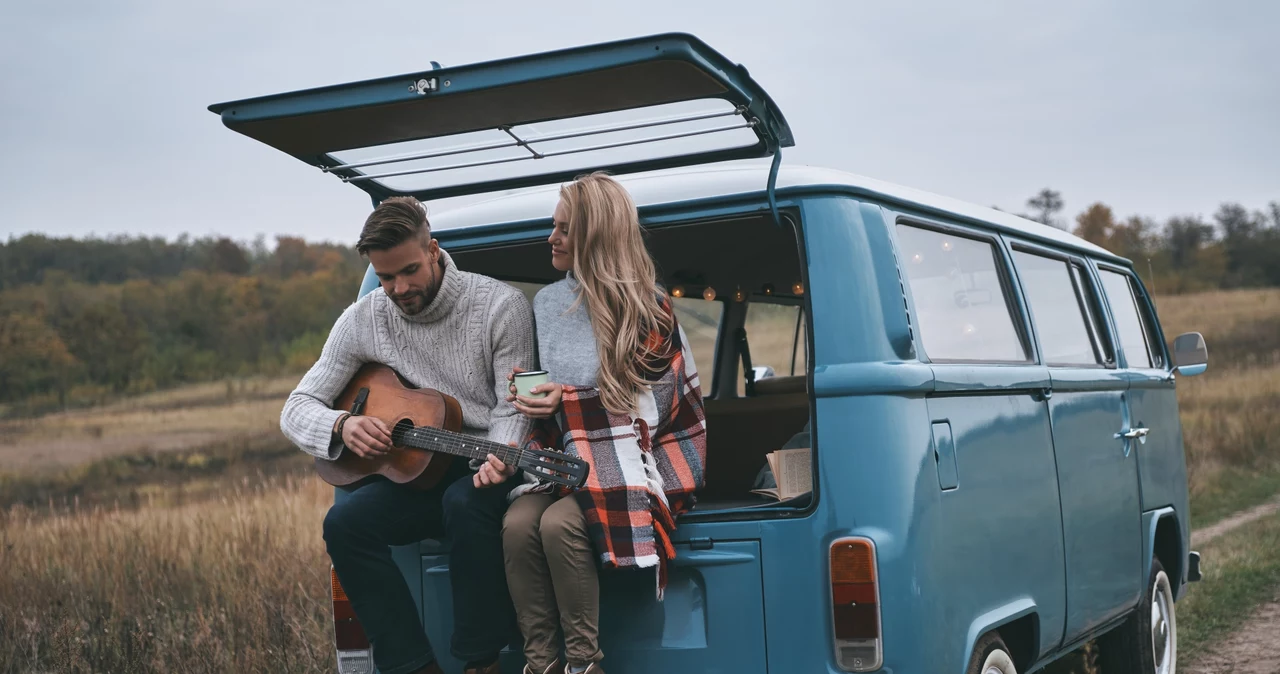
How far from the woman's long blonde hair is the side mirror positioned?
3.80 meters

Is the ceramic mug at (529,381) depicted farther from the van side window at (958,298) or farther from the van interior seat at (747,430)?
the van interior seat at (747,430)

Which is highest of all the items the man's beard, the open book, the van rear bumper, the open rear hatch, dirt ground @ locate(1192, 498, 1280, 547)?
the open rear hatch

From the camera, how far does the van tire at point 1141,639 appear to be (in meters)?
5.52

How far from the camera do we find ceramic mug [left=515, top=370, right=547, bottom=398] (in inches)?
137

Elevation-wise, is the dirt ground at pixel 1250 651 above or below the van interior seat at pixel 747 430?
below

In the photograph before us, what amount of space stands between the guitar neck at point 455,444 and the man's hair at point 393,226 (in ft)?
1.83

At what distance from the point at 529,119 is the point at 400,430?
3.25 feet

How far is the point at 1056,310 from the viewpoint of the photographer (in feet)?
16.6

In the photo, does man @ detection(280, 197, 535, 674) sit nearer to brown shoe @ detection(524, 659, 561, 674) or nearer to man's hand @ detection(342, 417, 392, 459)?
man's hand @ detection(342, 417, 392, 459)

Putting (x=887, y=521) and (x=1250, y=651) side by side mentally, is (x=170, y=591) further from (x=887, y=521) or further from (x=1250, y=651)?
(x=1250, y=651)

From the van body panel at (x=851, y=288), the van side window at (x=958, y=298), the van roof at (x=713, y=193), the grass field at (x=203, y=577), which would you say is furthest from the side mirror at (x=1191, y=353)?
the van body panel at (x=851, y=288)

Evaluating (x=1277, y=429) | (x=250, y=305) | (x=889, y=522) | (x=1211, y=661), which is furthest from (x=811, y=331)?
(x=250, y=305)

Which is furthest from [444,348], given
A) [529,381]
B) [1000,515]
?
[1000,515]

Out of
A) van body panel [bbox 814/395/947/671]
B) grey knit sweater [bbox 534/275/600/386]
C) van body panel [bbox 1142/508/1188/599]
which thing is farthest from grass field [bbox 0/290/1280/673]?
van body panel [bbox 814/395/947/671]
